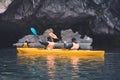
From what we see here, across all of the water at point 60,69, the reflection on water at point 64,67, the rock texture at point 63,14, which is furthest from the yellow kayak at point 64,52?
the rock texture at point 63,14

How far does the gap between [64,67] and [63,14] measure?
14573 mm

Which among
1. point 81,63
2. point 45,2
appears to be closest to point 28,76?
point 81,63

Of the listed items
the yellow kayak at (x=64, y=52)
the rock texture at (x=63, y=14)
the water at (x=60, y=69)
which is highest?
the rock texture at (x=63, y=14)

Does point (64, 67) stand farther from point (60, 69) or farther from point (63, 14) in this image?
point (63, 14)

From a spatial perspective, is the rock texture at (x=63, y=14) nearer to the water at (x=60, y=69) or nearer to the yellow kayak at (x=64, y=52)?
the yellow kayak at (x=64, y=52)

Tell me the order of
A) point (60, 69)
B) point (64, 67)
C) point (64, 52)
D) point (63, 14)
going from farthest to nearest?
point (63, 14) → point (64, 52) → point (64, 67) → point (60, 69)

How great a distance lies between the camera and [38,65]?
74.3 feet

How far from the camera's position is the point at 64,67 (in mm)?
21875

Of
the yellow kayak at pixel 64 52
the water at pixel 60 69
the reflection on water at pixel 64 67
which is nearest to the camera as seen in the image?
the water at pixel 60 69

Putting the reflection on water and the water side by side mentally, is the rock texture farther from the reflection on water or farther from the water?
the water

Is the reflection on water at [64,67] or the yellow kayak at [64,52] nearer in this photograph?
the reflection on water at [64,67]

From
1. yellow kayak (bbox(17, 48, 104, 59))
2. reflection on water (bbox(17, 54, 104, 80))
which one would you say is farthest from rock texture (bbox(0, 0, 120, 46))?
reflection on water (bbox(17, 54, 104, 80))

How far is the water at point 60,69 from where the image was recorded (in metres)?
18.4

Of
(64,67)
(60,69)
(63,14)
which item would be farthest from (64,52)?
(63,14)
